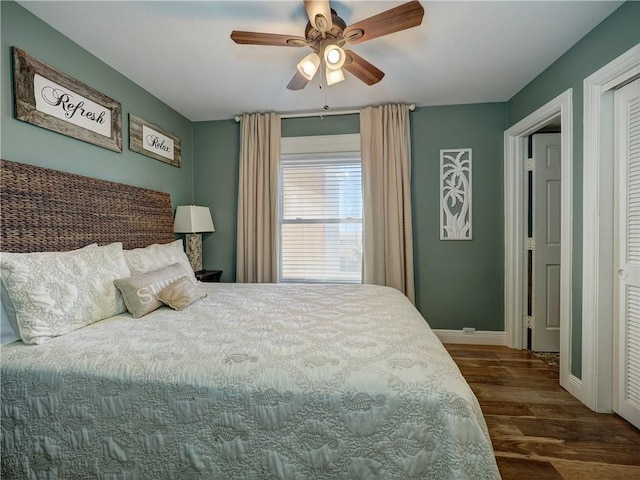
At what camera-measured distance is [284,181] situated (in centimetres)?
350

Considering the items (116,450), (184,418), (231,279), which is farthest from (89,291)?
(231,279)

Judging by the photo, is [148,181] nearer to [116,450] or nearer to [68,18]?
[68,18]

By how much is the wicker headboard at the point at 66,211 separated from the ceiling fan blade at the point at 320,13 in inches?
71.9

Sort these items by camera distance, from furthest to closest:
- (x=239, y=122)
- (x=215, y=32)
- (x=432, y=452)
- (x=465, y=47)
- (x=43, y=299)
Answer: (x=239, y=122) → (x=465, y=47) → (x=215, y=32) → (x=43, y=299) → (x=432, y=452)

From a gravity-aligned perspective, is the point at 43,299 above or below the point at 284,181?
below

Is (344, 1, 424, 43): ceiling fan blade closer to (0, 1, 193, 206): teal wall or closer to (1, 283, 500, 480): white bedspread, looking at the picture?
(1, 283, 500, 480): white bedspread

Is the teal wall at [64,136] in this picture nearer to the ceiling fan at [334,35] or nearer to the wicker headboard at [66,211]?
the wicker headboard at [66,211]

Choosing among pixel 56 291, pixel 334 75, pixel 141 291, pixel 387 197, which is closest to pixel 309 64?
pixel 334 75

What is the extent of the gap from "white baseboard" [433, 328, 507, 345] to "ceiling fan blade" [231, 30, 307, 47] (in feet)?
9.86

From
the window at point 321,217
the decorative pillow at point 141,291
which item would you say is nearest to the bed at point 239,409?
the decorative pillow at point 141,291

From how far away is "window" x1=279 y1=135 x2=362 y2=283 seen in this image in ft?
11.1

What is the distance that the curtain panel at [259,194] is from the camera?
10.9 ft

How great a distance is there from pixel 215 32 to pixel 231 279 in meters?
2.47

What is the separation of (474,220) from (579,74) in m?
1.47
